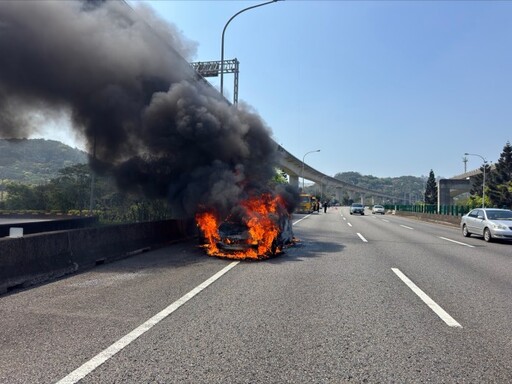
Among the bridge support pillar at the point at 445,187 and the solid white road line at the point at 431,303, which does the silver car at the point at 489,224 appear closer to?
the solid white road line at the point at 431,303

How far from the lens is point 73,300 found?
5766 millimetres

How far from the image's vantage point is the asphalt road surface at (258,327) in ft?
11.2

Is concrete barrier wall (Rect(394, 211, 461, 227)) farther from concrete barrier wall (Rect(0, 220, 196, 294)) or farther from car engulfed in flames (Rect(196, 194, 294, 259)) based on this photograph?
concrete barrier wall (Rect(0, 220, 196, 294))

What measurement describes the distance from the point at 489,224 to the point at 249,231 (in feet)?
38.3

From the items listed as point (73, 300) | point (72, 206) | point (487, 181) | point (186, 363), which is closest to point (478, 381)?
point (186, 363)

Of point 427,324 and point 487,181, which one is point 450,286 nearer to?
point 427,324

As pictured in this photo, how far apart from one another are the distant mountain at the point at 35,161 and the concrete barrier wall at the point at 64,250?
72.7 feet

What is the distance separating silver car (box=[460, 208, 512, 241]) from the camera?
15612 millimetres

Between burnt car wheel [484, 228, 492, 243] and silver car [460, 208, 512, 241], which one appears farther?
burnt car wheel [484, 228, 492, 243]

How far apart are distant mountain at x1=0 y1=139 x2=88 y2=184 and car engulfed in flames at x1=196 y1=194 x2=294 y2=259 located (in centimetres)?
2342

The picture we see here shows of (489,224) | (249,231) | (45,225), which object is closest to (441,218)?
(489,224)

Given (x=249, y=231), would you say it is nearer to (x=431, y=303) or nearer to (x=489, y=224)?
(x=431, y=303)

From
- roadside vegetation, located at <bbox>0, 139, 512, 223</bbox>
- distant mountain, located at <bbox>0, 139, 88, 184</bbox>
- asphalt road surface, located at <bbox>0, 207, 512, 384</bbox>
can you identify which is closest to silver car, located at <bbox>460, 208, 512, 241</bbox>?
asphalt road surface, located at <bbox>0, 207, 512, 384</bbox>

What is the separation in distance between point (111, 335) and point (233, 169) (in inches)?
353
